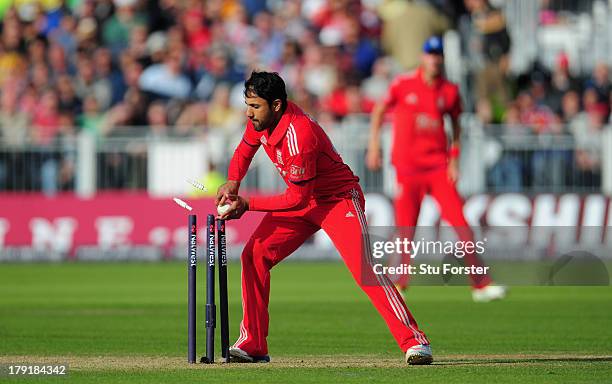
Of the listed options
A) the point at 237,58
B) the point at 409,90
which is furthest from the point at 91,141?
the point at 409,90

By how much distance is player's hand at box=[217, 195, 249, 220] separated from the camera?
1036 cm

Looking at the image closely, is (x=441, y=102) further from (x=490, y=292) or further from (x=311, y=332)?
(x=311, y=332)

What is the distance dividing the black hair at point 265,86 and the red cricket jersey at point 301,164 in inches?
7.5

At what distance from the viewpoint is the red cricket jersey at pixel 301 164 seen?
34.1 feet

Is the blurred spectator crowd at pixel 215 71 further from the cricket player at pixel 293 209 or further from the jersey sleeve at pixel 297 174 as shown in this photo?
the jersey sleeve at pixel 297 174

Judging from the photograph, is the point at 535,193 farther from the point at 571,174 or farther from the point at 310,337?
the point at 310,337

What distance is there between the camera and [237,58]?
91.6ft

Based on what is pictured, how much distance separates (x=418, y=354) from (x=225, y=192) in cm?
179

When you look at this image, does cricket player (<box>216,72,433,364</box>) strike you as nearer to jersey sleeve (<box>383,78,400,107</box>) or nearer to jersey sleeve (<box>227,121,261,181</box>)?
jersey sleeve (<box>227,121,261,181</box>)

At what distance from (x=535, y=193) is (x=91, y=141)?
25.0 ft

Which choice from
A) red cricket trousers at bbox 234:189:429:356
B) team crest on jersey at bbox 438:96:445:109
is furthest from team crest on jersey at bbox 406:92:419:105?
red cricket trousers at bbox 234:189:429:356

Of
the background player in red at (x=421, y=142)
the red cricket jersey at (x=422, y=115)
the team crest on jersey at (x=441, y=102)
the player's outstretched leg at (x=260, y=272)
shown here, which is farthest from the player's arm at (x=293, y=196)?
the team crest on jersey at (x=441, y=102)

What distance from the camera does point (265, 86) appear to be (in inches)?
409

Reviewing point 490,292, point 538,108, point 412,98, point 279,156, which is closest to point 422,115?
point 412,98
